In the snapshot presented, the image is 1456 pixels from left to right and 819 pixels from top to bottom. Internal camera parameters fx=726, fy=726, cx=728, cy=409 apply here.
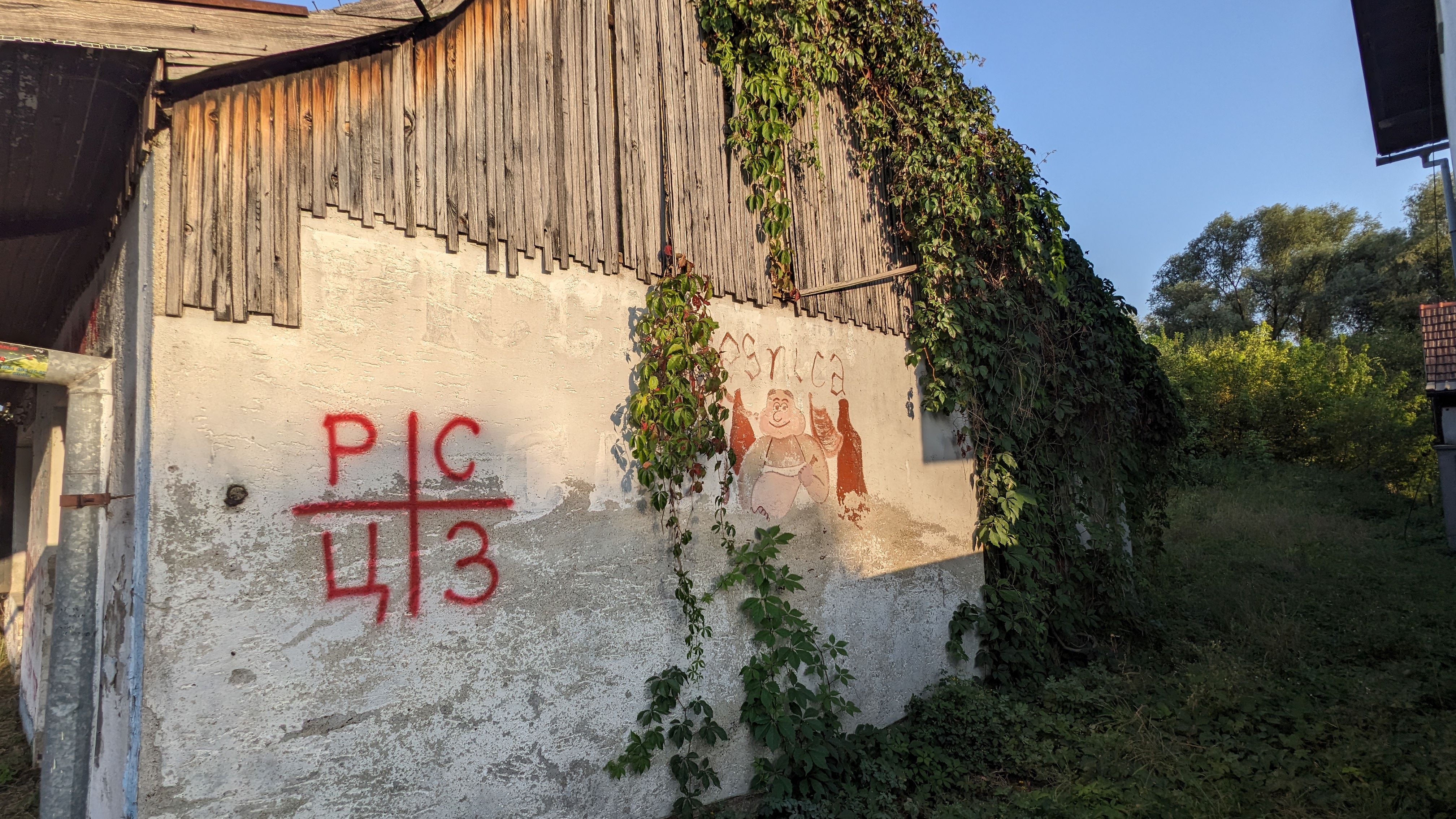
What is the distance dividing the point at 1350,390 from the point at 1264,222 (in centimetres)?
1864

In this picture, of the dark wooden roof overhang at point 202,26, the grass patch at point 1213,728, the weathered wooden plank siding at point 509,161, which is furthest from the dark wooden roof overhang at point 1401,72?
the dark wooden roof overhang at point 202,26

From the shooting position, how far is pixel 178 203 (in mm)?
2805

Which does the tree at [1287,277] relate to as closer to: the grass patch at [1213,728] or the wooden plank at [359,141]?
the grass patch at [1213,728]

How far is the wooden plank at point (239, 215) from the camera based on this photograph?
2844mm

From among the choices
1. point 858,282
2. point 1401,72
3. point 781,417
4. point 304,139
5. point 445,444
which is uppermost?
→ point 1401,72

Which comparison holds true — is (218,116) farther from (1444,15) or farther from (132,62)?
(1444,15)

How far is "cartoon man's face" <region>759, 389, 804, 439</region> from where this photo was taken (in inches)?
183

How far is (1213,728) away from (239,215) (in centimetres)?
620

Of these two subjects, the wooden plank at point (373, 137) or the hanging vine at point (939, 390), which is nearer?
the wooden plank at point (373, 137)

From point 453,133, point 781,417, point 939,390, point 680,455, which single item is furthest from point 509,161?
point 939,390

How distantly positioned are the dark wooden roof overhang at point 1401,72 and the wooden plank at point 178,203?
1199 centimetres

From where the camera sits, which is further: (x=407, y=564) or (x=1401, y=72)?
(x=1401, y=72)

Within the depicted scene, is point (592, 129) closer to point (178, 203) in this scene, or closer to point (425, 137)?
point (425, 137)

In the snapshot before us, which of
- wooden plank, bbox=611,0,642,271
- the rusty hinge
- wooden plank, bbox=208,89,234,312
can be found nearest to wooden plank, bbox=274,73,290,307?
wooden plank, bbox=208,89,234,312
